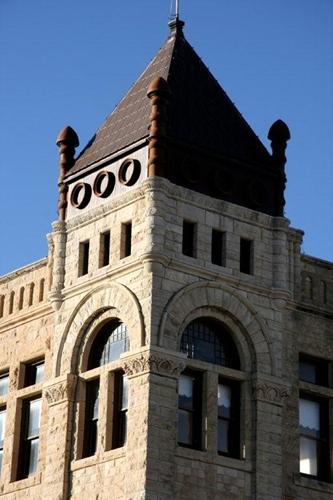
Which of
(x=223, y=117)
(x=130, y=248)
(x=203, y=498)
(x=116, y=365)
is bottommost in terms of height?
(x=203, y=498)

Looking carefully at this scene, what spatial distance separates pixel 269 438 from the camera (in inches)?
1676

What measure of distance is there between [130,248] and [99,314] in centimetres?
205

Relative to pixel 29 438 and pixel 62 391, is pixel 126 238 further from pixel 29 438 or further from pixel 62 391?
pixel 29 438

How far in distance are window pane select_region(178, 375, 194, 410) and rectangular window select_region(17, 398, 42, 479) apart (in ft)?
17.6

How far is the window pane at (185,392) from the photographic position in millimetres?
41844

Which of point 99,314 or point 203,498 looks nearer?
point 203,498

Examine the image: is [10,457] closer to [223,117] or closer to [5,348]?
[5,348]

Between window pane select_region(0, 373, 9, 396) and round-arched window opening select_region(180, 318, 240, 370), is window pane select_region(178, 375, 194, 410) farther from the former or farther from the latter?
window pane select_region(0, 373, 9, 396)

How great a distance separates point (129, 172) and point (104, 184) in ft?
4.05

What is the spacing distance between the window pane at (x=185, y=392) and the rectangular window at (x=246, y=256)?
3.81 meters

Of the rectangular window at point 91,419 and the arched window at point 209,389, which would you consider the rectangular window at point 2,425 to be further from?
the arched window at point 209,389

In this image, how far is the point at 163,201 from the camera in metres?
42.7

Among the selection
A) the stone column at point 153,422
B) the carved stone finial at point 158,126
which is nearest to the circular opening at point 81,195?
the carved stone finial at point 158,126

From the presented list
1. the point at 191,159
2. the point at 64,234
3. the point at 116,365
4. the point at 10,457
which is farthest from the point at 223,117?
the point at 10,457
